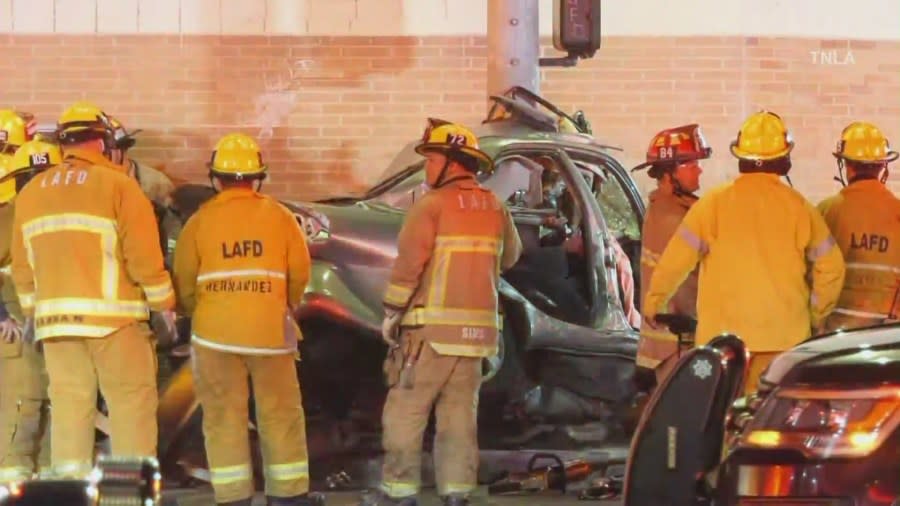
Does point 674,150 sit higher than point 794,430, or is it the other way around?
point 674,150

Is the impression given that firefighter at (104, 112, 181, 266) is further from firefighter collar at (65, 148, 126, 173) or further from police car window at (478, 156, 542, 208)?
police car window at (478, 156, 542, 208)

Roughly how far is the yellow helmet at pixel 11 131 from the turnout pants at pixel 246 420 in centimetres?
259

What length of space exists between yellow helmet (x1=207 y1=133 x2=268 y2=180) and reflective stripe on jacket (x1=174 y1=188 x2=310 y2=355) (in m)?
0.09

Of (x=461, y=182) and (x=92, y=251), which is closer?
(x=92, y=251)

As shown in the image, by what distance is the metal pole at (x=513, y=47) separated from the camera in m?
10.7

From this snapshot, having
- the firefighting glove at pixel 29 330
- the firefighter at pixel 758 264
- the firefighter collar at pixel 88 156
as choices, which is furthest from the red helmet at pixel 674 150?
the firefighting glove at pixel 29 330

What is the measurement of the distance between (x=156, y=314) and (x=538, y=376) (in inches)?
91.3

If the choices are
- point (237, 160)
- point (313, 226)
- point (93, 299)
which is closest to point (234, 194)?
point (237, 160)

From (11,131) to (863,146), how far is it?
15.9 ft

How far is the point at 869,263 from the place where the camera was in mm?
7383

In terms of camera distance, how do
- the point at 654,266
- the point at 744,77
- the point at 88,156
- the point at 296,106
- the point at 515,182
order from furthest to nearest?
the point at 744,77 → the point at 296,106 → the point at 515,182 → the point at 654,266 → the point at 88,156

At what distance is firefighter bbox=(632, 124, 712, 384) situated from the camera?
7613mm

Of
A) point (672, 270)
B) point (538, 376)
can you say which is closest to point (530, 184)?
point (538, 376)

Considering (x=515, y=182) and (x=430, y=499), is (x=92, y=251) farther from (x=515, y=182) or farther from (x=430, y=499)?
(x=515, y=182)
